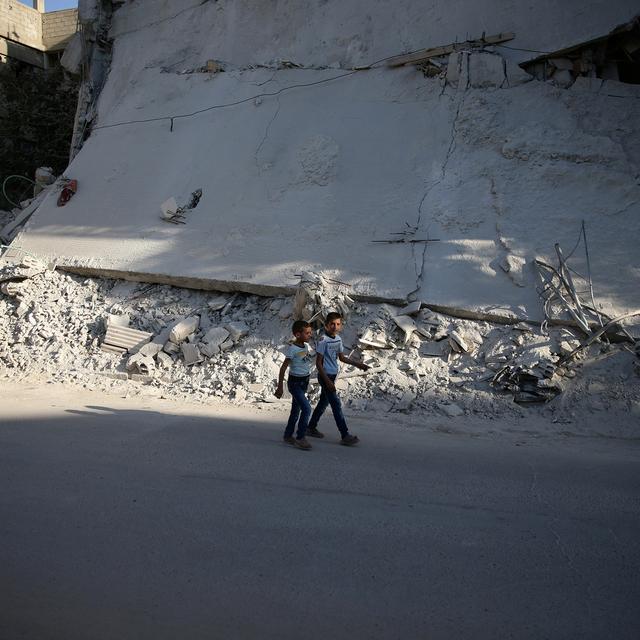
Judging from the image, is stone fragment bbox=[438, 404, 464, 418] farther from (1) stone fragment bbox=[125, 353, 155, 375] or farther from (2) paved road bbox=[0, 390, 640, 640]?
(1) stone fragment bbox=[125, 353, 155, 375]

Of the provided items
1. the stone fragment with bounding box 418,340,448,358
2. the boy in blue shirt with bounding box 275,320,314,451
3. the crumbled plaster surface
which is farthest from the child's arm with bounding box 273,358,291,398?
the stone fragment with bounding box 418,340,448,358

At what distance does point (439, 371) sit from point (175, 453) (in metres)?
3.30

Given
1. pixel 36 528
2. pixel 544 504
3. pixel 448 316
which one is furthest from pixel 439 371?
pixel 36 528

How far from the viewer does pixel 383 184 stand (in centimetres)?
878

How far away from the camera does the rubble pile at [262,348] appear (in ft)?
20.9

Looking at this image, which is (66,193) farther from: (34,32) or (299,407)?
(34,32)

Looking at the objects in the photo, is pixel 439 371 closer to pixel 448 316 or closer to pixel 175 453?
pixel 448 316

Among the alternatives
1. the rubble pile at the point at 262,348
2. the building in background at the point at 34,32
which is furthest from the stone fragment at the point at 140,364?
the building in background at the point at 34,32

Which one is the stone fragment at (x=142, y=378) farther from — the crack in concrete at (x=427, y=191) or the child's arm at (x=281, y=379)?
the crack in concrete at (x=427, y=191)

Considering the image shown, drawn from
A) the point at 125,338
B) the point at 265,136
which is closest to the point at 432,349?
the point at 125,338

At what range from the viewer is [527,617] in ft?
8.53

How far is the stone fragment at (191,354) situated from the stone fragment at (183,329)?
242mm

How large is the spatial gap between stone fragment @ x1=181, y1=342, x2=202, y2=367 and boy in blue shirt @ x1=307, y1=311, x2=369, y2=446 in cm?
256

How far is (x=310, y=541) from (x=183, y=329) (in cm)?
509
